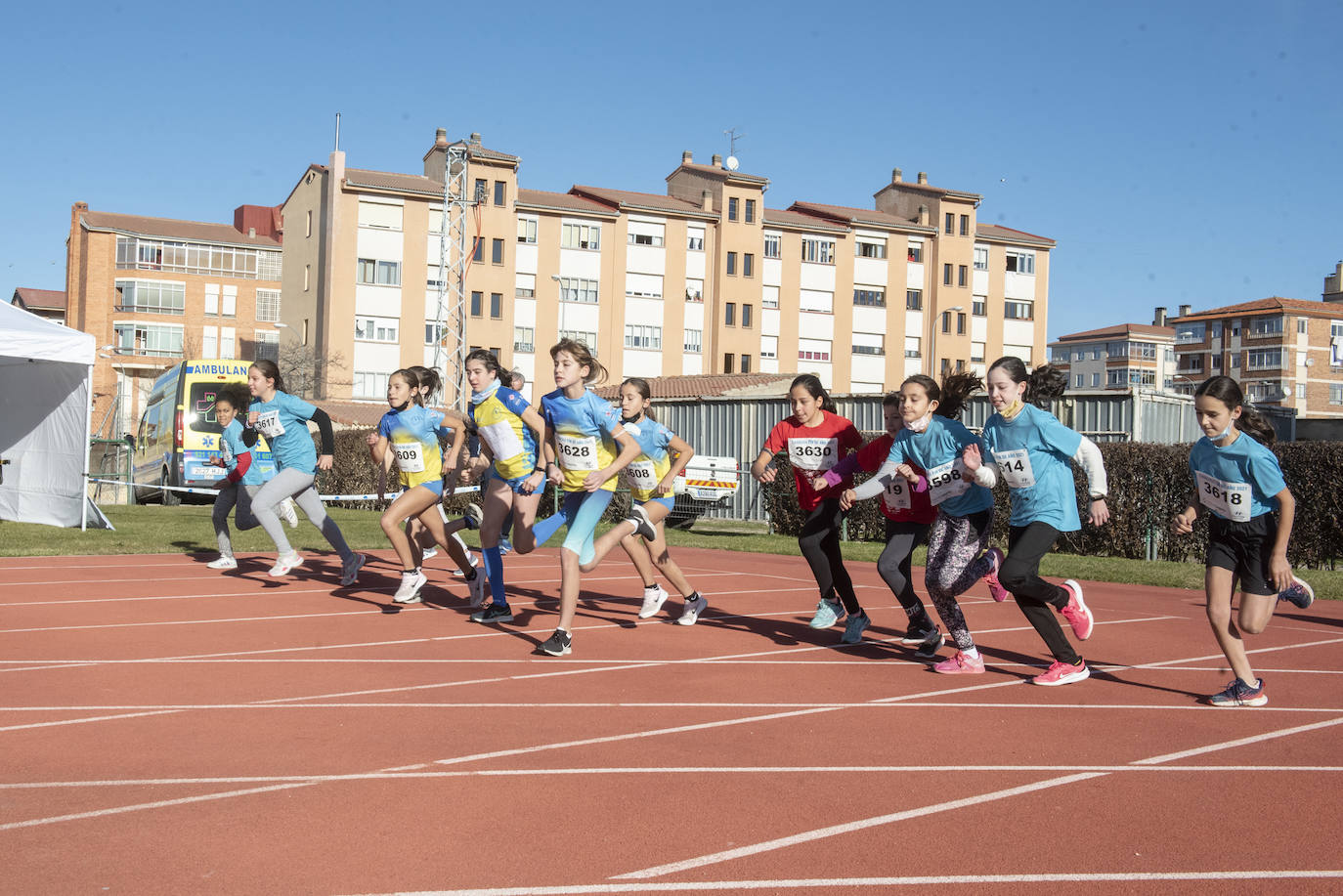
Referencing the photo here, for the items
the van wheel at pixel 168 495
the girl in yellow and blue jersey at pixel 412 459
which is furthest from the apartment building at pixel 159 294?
the girl in yellow and blue jersey at pixel 412 459

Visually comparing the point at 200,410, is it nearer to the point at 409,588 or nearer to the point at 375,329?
the point at 409,588

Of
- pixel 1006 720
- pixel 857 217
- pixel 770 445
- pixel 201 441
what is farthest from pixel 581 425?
pixel 857 217

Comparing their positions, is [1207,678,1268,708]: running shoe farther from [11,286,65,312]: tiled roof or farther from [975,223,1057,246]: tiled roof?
[11,286,65,312]: tiled roof

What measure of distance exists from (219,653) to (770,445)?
13.6 ft

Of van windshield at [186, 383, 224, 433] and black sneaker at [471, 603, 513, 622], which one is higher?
van windshield at [186, 383, 224, 433]

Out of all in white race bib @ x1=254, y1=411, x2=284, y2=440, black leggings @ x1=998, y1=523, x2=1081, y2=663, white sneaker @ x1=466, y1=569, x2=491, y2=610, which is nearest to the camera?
black leggings @ x1=998, y1=523, x2=1081, y2=663

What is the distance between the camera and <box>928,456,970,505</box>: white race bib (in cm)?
782

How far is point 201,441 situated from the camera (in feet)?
95.6

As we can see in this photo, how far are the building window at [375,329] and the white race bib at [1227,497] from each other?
57.1 m

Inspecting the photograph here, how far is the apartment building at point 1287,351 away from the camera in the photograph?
10894 cm

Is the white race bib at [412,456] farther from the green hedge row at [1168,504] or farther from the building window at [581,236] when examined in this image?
the building window at [581,236]

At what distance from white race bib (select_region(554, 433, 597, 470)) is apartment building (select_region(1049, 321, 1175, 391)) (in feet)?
398

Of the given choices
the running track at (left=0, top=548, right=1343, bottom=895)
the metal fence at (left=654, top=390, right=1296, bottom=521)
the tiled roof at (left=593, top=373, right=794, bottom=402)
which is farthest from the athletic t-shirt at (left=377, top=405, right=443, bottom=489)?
the tiled roof at (left=593, top=373, right=794, bottom=402)

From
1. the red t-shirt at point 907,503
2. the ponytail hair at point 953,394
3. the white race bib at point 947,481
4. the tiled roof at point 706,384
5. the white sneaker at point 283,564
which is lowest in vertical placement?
the white sneaker at point 283,564
